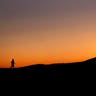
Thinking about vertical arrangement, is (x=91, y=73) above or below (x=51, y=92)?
above

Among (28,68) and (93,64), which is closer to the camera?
(93,64)

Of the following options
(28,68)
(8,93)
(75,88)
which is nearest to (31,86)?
(8,93)

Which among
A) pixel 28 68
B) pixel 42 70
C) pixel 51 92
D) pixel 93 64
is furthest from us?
pixel 28 68

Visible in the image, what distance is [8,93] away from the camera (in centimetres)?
1991

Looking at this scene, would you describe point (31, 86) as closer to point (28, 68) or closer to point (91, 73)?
point (91, 73)

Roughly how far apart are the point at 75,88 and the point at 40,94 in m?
2.46

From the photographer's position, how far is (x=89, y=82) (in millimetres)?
19141

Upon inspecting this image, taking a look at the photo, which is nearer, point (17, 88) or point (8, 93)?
point (8, 93)

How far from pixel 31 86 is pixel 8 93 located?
2.68 meters

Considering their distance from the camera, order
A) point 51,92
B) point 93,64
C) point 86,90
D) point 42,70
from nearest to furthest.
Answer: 1. point 86,90
2. point 51,92
3. point 93,64
4. point 42,70

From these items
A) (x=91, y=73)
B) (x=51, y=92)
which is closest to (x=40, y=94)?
(x=51, y=92)

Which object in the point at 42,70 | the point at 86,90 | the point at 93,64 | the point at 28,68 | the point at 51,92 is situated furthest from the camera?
the point at 28,68

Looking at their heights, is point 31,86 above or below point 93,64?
below

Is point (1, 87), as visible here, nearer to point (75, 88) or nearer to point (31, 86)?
point (31, 86)
